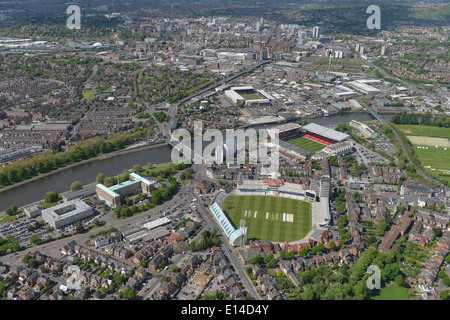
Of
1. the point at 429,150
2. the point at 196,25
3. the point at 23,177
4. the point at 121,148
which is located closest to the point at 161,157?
the point at 121,148

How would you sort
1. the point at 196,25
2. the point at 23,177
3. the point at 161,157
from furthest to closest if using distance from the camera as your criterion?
the point at 196,25
the point at 161,157
the point at 23,177

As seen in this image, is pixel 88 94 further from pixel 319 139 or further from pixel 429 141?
pixel 429 141

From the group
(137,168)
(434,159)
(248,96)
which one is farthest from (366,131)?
(137,168)

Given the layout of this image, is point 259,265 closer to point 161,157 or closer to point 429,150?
point 161,157

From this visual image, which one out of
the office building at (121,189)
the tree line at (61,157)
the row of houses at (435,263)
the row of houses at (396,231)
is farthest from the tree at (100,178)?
the row of houses at (435,263)

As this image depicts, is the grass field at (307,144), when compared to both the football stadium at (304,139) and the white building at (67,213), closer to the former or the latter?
the football stadium at (304,139)

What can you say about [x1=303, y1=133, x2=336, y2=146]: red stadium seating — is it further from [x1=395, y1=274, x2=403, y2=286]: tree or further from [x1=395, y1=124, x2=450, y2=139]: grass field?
[x1=395, y1=274, x2=403, y2=286]: tree
